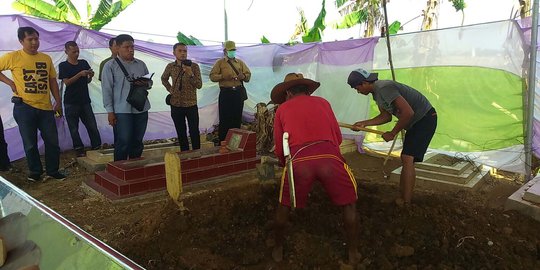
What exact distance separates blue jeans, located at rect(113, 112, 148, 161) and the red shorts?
299 cm

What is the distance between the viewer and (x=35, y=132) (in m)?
4.86

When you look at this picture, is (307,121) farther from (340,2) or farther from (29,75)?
(340,2)

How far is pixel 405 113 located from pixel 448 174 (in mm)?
2008

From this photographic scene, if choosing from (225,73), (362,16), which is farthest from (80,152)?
(362,16)

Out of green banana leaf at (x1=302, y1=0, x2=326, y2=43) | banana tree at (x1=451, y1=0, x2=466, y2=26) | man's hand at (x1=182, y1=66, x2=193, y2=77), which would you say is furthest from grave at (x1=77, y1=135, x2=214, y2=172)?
banana tree at (x1=451, y1=0, x2=466, y2=26)

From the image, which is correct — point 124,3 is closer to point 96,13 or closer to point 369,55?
point 96,13

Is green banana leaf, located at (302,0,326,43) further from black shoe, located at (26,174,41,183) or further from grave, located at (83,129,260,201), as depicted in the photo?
black shoe, located at (26,174,41,183)

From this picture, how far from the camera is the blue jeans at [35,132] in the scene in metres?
4.71

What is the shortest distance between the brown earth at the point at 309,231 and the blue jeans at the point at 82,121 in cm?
219

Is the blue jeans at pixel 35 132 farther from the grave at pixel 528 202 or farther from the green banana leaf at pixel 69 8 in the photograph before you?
the green banana leaf at pixel 69 8

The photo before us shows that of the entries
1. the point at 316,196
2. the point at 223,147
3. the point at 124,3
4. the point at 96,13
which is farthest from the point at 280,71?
the point at 96,13

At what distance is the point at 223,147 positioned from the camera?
545 centimetres

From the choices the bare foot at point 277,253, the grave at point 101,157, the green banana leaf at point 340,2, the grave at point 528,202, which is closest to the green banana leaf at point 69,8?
the grave at point 101,157

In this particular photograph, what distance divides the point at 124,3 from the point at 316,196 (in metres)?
11.7
